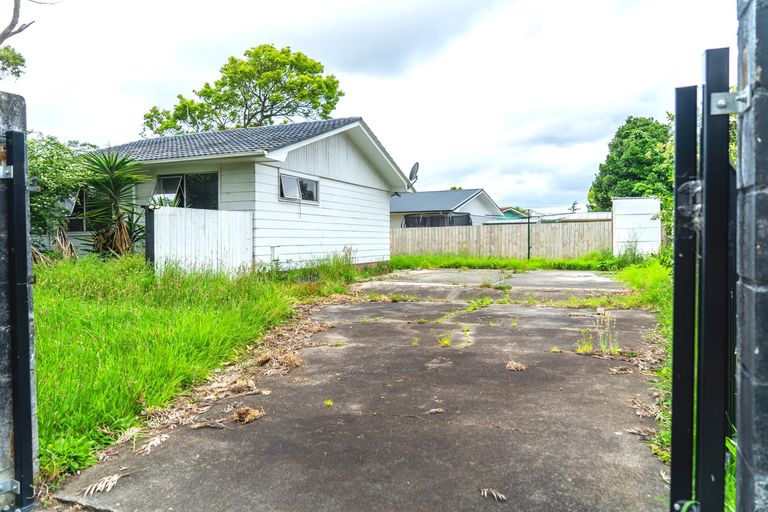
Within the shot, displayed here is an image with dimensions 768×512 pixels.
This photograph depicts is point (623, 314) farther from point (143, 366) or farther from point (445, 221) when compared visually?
point (445, 221)

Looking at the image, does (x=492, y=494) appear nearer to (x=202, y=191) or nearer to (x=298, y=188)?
(x=202, y=191)

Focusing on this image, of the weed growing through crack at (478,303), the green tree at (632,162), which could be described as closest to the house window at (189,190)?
the weed growing through crack at (478,303)

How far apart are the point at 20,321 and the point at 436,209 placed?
25350 mm

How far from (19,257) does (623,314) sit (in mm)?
6416

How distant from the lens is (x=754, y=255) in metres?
1.06

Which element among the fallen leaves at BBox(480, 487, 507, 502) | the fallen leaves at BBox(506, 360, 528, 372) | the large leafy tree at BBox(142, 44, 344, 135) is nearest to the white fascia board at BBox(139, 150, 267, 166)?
the fallen leaves at BBox(506, 360, 528, 372)

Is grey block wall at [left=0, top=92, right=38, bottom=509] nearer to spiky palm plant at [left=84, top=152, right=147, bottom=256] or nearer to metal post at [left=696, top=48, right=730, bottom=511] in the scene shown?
metal post at [left=696, top=48, right=730, bottom=511]

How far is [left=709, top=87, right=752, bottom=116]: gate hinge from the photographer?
1130 millimetres

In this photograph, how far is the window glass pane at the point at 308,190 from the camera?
11.2 meters

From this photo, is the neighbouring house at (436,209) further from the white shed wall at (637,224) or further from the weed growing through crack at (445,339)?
the weed growing through crack at (445,339)

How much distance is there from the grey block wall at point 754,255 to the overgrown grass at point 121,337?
8.70 feet

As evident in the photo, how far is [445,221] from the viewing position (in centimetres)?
2727

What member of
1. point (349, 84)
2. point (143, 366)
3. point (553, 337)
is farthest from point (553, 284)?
point (349, 84)

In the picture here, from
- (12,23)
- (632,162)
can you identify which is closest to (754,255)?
(12,23)
